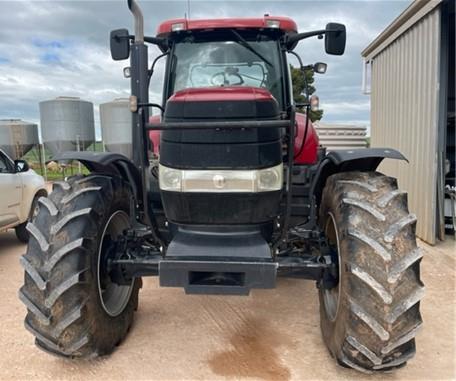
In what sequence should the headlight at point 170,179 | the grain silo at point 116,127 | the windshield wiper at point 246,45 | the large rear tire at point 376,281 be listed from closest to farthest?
the large rear tire at point 376,281, the headlight at point 170,179, the windshield wiper at point 246,45, the grain silo at point 116,127

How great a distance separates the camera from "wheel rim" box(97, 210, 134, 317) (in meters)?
3.02

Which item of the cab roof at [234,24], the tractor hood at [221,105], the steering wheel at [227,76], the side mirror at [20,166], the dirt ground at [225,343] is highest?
the cab roof at [234,24]

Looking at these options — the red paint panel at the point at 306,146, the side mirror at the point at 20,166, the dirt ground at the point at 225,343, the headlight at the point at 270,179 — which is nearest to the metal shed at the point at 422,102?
the dirt ground at the point at 225,343

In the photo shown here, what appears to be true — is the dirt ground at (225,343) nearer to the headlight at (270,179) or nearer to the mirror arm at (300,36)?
the headlight at (270,179)

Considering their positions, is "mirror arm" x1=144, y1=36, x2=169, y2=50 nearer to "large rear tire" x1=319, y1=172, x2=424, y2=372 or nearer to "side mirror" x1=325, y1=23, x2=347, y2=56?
"side mirror" x1=325, y1=23, x2=347, y2=56

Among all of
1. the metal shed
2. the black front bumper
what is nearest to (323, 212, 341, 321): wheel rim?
the black front bumper

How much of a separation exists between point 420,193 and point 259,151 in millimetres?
4754

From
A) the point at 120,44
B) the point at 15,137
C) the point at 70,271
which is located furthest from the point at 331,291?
the point at 15,137

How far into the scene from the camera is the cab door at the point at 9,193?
19.2 feet

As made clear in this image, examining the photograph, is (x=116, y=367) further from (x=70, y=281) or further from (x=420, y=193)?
(x=420, y=193)

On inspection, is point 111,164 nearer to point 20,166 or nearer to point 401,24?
point 20,166

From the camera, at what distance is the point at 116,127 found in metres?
12.2

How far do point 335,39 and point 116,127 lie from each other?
379 inches

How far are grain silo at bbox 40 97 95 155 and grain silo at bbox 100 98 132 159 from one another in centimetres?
48
